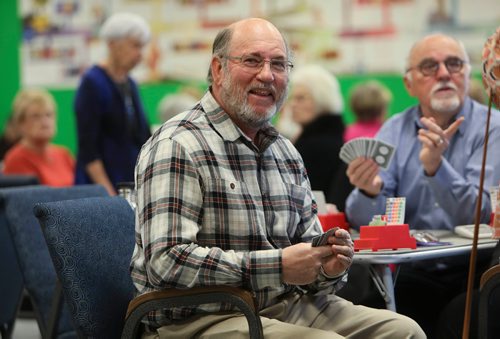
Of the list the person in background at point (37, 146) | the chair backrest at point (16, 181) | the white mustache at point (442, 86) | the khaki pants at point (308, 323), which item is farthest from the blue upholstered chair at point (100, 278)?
the person in background at point (37, 146)

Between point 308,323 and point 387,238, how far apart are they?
0.42 meters

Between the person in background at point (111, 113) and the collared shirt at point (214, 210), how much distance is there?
8.26 ft

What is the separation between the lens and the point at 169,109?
5.83m

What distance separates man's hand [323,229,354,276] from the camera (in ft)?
8.09

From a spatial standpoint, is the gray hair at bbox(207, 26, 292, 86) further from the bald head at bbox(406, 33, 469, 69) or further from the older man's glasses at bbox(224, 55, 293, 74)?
the bald head at bbox(406, 33, 469, 69)

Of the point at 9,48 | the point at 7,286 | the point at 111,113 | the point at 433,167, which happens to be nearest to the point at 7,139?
the point at 9,48

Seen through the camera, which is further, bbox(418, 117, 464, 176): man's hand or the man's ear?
bbox(418, 117, 464, 176): man's hand

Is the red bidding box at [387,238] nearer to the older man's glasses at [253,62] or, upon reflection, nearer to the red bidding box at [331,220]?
the red bidding box at [331,220]

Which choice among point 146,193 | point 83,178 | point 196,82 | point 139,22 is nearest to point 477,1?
point 196,82

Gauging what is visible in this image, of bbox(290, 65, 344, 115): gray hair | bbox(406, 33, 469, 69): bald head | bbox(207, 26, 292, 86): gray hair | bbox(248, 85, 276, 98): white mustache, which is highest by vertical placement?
bbox(207, 26, 292, 86): gray hair

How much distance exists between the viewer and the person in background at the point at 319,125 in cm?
469

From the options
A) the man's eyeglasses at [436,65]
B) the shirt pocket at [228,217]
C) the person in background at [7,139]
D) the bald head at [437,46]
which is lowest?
the person in background at [7,139]

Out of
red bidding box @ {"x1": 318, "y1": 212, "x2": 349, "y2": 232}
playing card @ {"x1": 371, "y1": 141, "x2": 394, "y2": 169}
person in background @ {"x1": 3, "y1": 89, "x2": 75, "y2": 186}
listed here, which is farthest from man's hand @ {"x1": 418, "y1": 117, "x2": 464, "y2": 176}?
person in background @ {"x1": 3, "y1": 89, "x2": 75, "y2": 186}

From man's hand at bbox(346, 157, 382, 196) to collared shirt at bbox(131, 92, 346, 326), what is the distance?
2.07 ft
